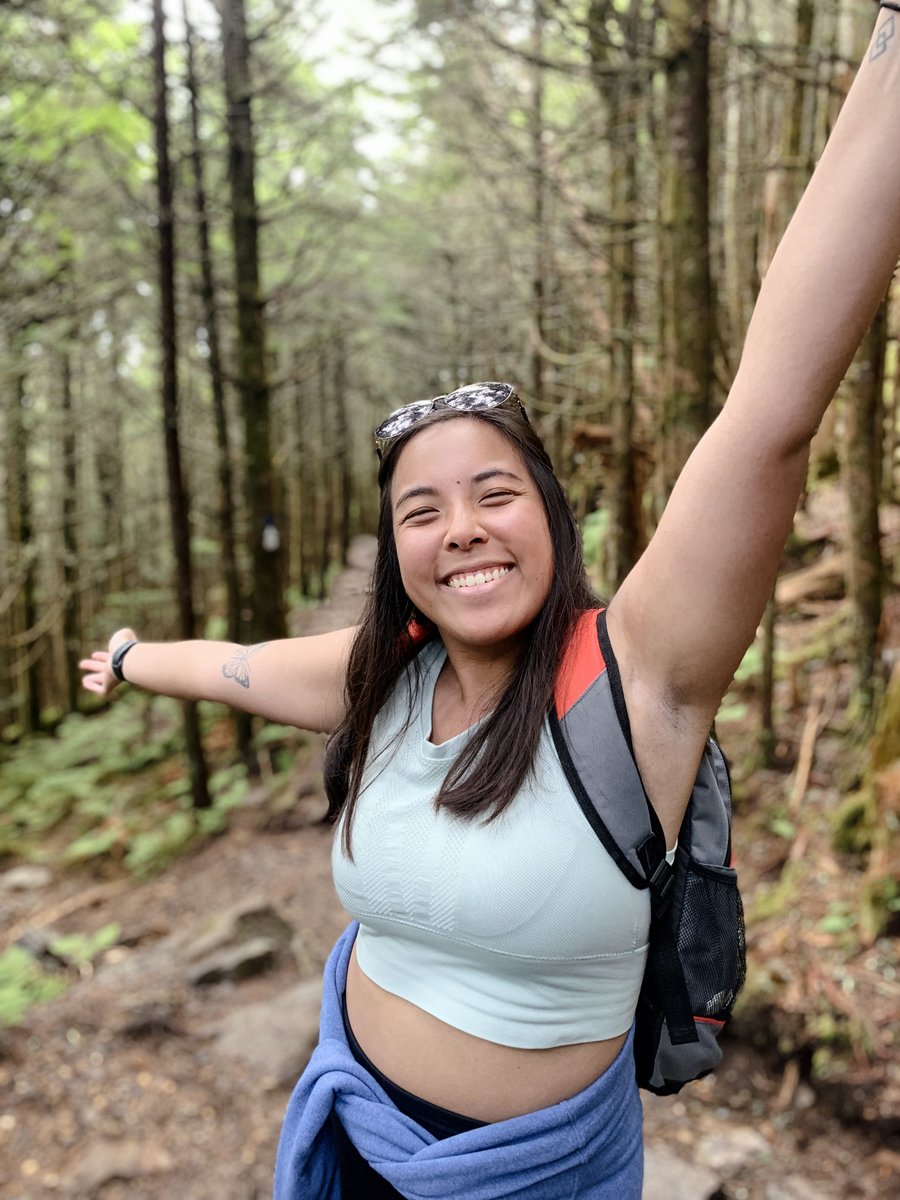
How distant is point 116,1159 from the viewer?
13.5ft

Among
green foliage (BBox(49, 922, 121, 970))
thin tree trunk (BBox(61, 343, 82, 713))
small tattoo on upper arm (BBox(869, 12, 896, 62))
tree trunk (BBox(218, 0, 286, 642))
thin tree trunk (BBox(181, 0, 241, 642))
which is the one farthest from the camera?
thin tree trunk (BBox(61, 343, 82, 713))

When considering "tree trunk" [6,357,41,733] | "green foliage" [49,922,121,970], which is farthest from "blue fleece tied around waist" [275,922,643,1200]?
"tree trunk" [6,357,41,733]

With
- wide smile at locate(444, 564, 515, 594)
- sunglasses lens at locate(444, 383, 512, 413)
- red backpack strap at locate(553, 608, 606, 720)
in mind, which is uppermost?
sunglasses lens at locate(444, 383, 512, 413)

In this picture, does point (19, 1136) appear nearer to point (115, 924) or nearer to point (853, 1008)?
point (115, 924)

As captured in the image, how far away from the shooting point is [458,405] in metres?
1.70

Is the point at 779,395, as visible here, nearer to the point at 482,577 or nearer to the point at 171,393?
the point at 482,577

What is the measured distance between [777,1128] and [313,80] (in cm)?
1568

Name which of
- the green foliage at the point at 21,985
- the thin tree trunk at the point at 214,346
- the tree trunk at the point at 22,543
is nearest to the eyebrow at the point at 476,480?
the green foliage at the point at 21,985

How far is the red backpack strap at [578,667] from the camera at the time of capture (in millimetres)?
1425

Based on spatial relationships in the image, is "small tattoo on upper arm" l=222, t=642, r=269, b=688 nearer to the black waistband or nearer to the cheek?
the cheek

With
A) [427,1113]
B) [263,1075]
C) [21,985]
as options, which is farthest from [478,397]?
[21,985]

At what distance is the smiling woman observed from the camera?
111cm

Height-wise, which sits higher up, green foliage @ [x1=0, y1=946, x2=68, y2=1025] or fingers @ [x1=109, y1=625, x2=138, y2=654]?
fingers @ [x1=109, y1=625, x2=138, y2=654]

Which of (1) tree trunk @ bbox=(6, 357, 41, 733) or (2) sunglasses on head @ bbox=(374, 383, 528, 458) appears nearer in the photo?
(2) sunglasses on head @ bbox=(374, 383, 528, 458)
